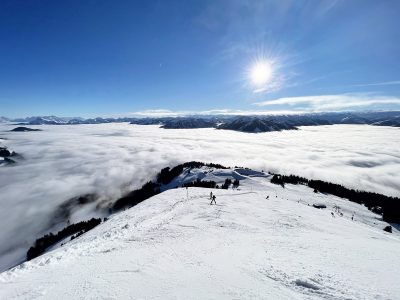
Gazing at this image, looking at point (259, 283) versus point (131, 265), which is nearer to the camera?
point (259, 283)

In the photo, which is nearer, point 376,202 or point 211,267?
point 211,267

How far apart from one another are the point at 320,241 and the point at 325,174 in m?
153

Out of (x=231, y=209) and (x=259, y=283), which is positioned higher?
(x=259, y=283)

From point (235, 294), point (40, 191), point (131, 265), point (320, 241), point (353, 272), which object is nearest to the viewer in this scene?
point (235, 294)

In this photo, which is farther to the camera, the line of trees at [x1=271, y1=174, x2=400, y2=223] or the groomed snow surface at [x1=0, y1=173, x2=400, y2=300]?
the line of trees at [x1=271, y1=174, x2=400, y2=223]

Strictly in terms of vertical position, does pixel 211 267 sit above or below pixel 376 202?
above

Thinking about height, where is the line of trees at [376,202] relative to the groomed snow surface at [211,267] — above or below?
below

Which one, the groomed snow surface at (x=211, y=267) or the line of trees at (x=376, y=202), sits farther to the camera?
the line of trees at (x=376, y=202)

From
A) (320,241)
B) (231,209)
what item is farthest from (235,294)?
(231,209)

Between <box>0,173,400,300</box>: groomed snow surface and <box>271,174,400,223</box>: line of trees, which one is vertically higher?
<box>0,173,400,300</box>: groomed snow surface

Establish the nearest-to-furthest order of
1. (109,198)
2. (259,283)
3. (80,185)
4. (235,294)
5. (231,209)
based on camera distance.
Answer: (235,294), (259,283), (231,209), (109,198), (80,185)

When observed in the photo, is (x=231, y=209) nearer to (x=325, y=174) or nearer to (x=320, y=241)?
(x=320, y=241)

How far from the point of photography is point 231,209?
39094 mm

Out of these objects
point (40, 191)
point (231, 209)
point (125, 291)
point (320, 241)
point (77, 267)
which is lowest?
point (40, 191)
